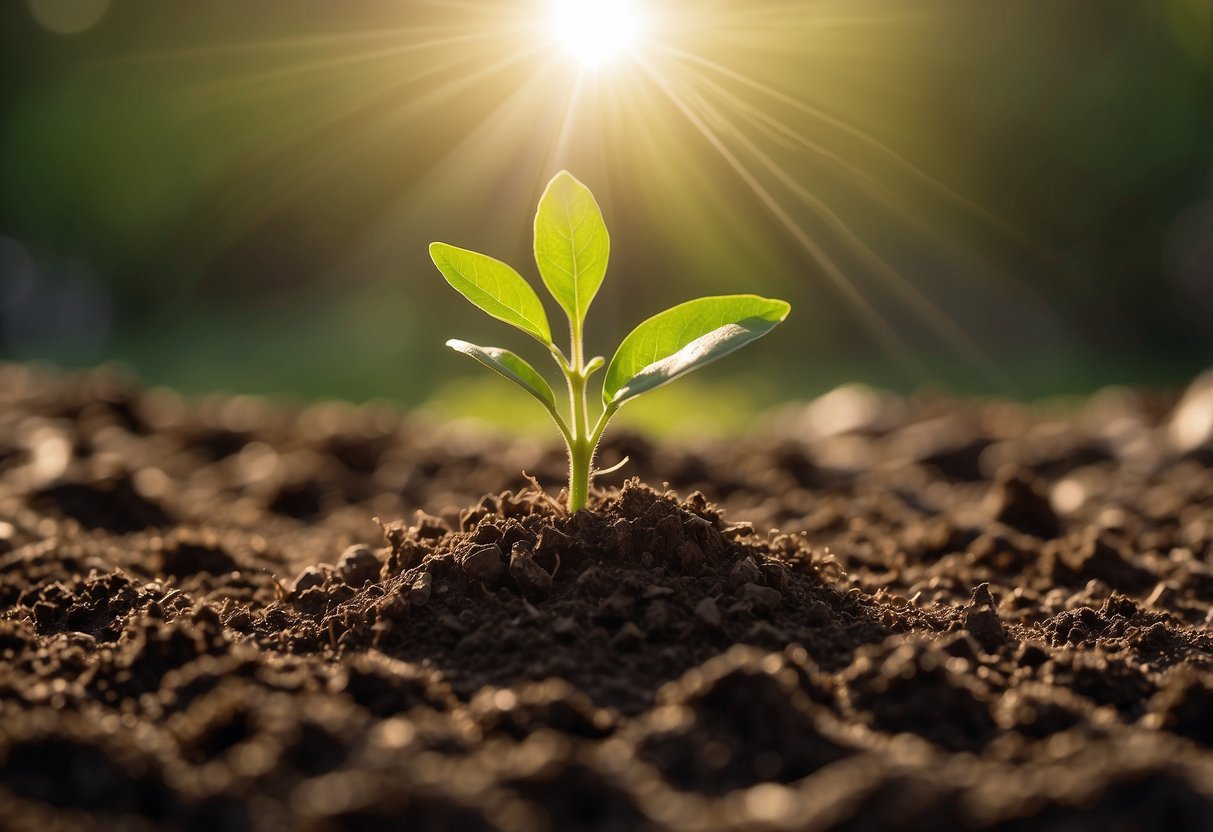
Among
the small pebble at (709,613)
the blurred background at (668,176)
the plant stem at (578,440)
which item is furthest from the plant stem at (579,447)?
the blurred background at (668,176)

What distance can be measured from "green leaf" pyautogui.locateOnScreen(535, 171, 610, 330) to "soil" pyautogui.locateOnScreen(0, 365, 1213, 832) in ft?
1.38

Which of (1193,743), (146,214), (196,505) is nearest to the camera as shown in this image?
(1193,743)

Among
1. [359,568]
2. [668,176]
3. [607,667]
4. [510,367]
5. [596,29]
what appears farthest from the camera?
[668,176]

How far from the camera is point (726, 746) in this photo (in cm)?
149

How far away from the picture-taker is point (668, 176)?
417 inches

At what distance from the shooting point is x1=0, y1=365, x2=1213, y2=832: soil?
1307mm

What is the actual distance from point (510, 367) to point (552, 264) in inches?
8.4

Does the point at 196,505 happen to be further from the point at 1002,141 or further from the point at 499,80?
the point at 1002,141

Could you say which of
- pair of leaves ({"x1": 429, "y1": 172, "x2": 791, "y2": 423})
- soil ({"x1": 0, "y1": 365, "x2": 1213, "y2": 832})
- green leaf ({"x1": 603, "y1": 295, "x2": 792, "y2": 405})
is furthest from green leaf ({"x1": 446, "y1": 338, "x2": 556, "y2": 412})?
soil ({"x1": 0, "y1": 365, "x2": 1213, "y2": 832})

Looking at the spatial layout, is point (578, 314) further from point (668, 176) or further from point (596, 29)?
point (668, 176)

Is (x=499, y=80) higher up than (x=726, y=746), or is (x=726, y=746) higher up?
(x=499, y=80)

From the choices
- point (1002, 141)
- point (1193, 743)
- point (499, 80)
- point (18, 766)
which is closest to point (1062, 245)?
point (1002, 141)

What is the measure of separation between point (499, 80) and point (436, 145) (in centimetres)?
256

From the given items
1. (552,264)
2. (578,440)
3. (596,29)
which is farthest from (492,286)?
(596,29)
